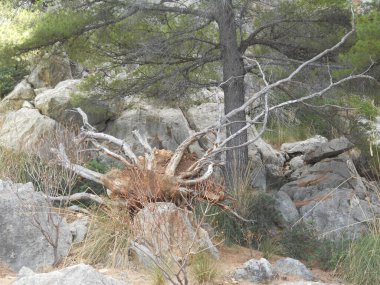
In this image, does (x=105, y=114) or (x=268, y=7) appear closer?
(x=268, y=7)

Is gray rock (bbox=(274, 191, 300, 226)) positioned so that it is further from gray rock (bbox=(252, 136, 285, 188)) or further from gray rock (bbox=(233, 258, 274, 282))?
gray rock (bbox=(252, 136, 285, 188))

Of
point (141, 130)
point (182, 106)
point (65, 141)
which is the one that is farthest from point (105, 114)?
point (65, 141)

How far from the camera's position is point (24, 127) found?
484 inches

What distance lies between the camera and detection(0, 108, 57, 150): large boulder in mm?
11602

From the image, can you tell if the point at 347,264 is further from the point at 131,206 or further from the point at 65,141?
the point at 65,141

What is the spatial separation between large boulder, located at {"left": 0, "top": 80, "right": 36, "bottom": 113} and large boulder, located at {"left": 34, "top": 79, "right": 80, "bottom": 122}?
1106mm

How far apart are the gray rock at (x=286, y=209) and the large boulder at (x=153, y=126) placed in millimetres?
3879

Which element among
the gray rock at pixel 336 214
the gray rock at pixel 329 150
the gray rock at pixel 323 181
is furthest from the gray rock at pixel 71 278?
the gray rock at pixel 329 150

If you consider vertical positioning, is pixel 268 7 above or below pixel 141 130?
above

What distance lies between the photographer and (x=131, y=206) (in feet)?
23.8

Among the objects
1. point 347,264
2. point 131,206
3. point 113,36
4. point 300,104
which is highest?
point 113,36

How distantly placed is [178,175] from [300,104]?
3.81 metres

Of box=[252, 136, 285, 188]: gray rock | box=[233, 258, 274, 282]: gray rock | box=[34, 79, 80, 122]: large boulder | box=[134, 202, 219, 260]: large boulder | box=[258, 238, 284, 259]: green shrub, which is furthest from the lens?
box=[252, 136, 285, 188]: gray rock

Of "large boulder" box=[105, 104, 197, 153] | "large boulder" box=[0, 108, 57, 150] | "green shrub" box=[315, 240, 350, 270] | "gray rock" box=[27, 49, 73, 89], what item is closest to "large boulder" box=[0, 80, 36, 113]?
"gray rock" box=[27, 49, 73, 89]
